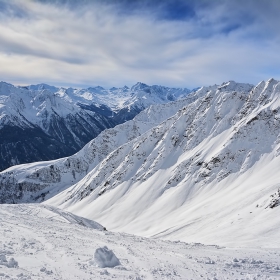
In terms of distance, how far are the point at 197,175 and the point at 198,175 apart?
557 mm

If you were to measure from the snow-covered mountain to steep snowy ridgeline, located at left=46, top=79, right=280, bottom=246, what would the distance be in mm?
302

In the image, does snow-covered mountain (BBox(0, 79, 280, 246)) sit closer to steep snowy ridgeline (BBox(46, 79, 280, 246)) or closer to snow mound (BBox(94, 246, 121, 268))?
steep snowy ridgeline (BBox(46, 79, 280, 246))

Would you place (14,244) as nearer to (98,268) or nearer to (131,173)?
(98,268)

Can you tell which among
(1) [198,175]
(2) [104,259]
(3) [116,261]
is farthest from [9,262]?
(1) [198,175]

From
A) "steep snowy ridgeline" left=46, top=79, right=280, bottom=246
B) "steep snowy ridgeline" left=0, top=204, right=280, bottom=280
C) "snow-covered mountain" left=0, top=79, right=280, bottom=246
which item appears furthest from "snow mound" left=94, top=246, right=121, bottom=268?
"snow-covered mountain" left=0, top=79, right=280, bottom=246

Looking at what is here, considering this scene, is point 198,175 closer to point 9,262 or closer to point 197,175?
point 197,175

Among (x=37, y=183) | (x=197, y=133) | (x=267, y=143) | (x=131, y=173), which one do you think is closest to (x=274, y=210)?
(x=267, y=143)

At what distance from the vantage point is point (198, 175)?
103750mm

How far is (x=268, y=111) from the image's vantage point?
108m

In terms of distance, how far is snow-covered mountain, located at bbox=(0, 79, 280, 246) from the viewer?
6425cm

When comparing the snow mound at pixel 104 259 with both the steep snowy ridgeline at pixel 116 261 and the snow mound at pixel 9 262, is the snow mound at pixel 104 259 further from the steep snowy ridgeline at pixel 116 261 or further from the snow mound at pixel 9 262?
the snow mound at pixel 9 262

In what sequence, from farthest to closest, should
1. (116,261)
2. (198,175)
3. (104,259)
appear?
1. (198,175)
2. (116,261)
3. (104,259)

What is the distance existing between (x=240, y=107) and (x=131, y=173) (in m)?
51.7

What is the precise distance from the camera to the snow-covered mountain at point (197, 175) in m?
64.2
